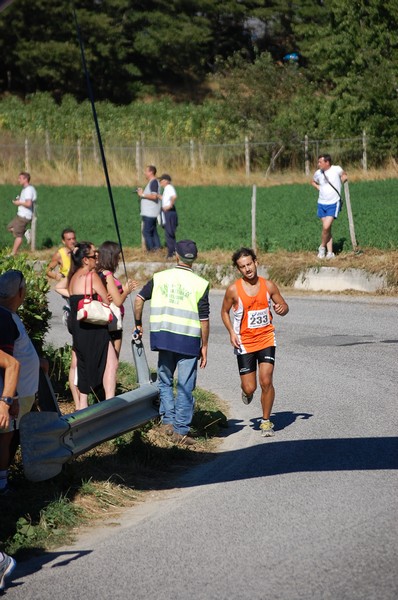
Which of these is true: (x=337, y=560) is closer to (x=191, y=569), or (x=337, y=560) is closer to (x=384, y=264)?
(x=191, y=569)

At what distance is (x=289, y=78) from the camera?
5812 cm

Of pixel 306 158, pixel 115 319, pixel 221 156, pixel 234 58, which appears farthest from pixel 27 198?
pixel 234 58

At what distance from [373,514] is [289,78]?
5192 cm

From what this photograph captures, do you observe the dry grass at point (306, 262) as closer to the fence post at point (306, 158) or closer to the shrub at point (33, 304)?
the shrub at point (33, 304)

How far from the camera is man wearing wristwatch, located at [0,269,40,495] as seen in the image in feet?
25.6

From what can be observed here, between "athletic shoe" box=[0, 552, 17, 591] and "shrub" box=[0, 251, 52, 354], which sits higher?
"shrub" box=[0, 251, 52, 354]

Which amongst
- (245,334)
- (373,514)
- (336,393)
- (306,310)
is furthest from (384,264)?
(373,514)

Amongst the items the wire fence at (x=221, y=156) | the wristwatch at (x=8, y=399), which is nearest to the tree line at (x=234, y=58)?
the wire fence at (x=221, y=156)

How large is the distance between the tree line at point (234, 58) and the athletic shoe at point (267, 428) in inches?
1427

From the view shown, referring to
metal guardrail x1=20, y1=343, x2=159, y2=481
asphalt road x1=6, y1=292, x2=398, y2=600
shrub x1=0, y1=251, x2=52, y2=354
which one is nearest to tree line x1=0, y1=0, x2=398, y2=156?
asphalt road x1=6, y1=292, x2=398, y2=600

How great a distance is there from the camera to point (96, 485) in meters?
8.72

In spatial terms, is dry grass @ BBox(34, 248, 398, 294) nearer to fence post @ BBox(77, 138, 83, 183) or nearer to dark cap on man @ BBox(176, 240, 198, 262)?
dark cap on man @ BBox(176, 240, 198, 262)

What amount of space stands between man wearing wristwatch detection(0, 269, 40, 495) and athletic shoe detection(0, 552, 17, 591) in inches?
50.4

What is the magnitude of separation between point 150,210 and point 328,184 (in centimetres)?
449
